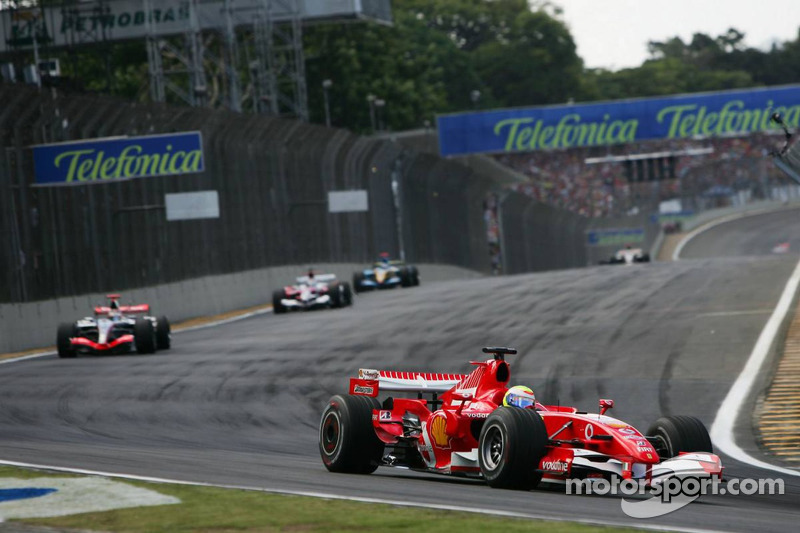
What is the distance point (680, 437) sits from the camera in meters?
9.92

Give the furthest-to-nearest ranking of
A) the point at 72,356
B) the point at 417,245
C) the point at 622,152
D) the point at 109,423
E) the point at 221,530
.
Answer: the point at 622,152 → the point at 417,245 → the point at 72,356 → the point at 109,423 → the point at 221,530

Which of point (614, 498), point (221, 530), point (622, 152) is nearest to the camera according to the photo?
point (221, 530)

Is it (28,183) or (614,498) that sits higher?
(28,183)

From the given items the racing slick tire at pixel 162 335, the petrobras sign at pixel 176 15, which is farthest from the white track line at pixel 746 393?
the petrobras sign at pixel 176 15

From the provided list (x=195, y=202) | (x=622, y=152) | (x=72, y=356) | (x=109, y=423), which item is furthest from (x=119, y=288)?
(x=622, y=152)

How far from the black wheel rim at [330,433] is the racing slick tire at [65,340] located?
1436 centimetres

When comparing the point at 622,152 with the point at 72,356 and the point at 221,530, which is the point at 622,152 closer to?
the point at 72,356

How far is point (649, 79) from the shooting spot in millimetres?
149000

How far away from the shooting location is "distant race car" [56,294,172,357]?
81.5 ft

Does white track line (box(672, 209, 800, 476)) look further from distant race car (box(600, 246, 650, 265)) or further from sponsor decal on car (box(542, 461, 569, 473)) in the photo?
distant race car (box(600, 246, 650, 265))

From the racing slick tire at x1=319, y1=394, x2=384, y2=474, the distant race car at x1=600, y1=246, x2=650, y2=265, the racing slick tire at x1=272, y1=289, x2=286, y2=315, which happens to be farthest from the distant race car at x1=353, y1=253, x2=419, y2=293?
the racing slick tire at x1=319, y1=394, x2=384, y2=474

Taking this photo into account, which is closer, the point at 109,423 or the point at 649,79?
the point at 109,423

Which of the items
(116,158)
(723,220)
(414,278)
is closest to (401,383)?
(116,158)

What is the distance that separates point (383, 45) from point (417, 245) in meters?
38.9
